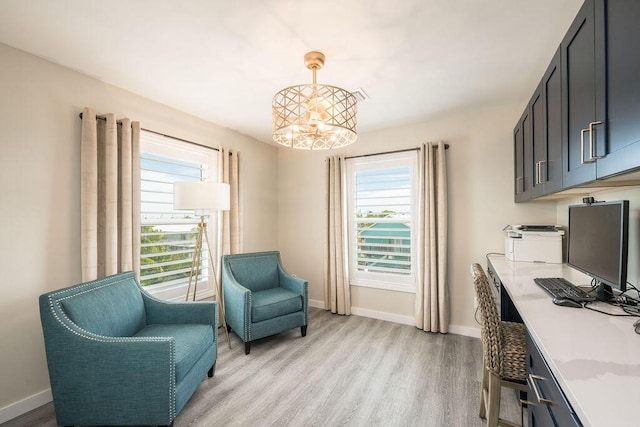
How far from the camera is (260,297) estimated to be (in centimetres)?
316

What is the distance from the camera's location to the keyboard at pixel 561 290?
60.1 inches

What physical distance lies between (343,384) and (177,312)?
1.50 metres

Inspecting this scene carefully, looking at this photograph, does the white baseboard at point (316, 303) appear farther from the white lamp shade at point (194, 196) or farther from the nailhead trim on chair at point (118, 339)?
the nailhead trim on chair at point (118, 339)

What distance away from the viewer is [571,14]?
65.2 inches

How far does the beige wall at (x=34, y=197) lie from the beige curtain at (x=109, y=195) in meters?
0.12

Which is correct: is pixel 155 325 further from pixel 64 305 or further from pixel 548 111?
pixel 548 111

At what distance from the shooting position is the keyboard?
153 cm

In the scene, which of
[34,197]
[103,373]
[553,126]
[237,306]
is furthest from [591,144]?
[34,197]

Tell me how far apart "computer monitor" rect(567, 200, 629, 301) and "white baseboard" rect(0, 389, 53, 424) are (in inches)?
143

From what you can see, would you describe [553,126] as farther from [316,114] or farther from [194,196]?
[194,196]

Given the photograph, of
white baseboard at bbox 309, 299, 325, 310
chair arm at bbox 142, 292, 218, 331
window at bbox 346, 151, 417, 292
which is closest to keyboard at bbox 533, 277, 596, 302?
window at bbox 346, 151, 417, 292

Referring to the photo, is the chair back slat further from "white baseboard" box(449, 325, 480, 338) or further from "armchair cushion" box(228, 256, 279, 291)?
"armchair cushion" box(228, 256, 279, 291)

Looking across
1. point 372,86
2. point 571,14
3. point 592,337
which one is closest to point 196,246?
point 372,86

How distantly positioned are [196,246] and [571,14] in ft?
11.5
